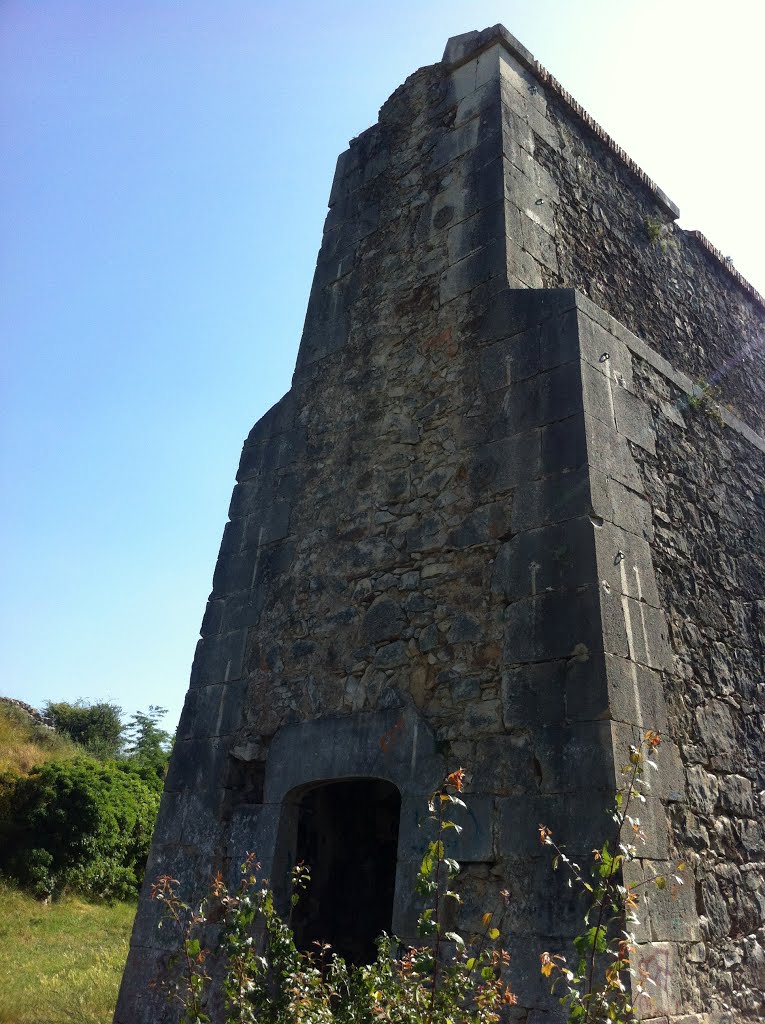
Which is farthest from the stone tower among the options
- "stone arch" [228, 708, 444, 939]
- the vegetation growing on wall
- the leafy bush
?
the leafy bush

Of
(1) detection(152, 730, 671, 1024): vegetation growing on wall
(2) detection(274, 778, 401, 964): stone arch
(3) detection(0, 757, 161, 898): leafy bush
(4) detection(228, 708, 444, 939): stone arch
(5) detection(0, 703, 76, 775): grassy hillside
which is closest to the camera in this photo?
(1) detection(152, 730, 671, 1024): vegetation growing on wall

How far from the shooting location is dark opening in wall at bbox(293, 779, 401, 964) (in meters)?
4.84

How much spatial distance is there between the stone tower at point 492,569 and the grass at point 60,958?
1.71 meters

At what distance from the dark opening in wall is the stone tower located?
2 cm

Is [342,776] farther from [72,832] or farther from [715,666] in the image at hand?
[72,832]

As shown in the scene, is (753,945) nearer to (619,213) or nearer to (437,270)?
(437,270)

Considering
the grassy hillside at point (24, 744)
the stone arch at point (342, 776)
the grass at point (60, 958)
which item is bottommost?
the grass at point (60, 958)

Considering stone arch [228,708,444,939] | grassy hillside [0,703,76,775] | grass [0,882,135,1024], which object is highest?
grassy hillside [0,703,76,775]

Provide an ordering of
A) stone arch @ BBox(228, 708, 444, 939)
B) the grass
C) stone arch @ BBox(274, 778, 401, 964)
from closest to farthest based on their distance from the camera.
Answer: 1. stone arch @ BBox(228, 708, 444, 939)
2. stone arch @ BBox(274, 778, 401, 964)
3. the grass

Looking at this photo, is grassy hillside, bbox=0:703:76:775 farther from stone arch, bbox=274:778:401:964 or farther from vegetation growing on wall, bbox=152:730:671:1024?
vegetation growing on wall, bbox=152:730:671:1024

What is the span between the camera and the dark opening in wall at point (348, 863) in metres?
4.84

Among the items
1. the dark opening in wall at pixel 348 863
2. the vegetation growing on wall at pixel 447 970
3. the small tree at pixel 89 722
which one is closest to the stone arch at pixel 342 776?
the dark opening in wall at pixel 348 863

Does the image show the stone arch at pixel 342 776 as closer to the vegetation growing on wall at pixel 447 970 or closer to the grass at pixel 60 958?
the vegetation growing on wall at pixel 447 970

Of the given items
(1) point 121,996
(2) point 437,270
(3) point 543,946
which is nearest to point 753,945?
(3) point 543,946
